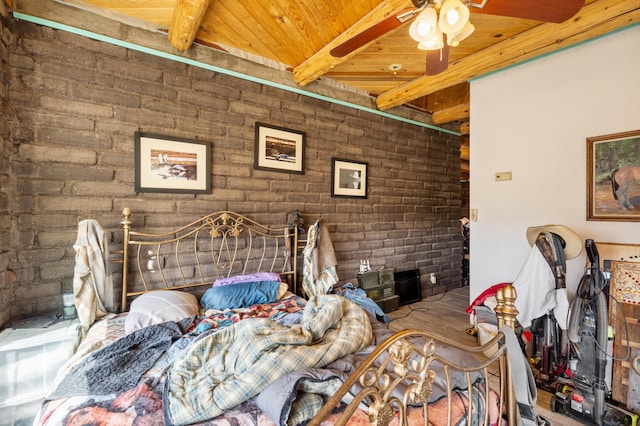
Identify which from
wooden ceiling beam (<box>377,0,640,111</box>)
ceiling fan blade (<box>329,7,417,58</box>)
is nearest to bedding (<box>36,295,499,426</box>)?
ceiling fan blade (<box>329,7,417,58</box>)

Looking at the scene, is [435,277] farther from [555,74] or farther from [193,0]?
[193,0]

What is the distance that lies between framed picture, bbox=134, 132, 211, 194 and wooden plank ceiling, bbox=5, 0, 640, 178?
0.79m

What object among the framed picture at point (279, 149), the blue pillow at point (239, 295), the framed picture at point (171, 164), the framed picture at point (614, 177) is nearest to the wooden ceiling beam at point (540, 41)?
the framed picture at point (614, 177)

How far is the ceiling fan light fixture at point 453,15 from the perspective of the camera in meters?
1.28

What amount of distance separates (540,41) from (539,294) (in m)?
2.04

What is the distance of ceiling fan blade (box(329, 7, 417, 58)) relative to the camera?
144cm

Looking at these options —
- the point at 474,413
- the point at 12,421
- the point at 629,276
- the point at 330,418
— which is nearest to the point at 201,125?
the point at 12,421

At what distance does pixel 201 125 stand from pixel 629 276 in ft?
11.2

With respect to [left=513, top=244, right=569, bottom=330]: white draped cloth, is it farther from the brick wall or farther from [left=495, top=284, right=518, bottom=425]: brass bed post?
the brick wall

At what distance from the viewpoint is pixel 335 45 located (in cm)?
242

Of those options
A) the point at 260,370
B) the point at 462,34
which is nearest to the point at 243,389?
the point at 260,370

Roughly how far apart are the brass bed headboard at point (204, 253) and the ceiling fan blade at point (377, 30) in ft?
5.38

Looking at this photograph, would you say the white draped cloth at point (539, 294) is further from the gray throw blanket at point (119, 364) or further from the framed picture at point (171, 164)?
the framed picture at point (171, 164)

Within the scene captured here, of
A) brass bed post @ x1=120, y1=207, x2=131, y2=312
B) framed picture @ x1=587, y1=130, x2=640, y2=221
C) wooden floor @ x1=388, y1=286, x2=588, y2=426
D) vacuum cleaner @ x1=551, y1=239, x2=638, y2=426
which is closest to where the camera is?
vacuum cleaner @ x1=551, y1=239, x2=638, y2=426
